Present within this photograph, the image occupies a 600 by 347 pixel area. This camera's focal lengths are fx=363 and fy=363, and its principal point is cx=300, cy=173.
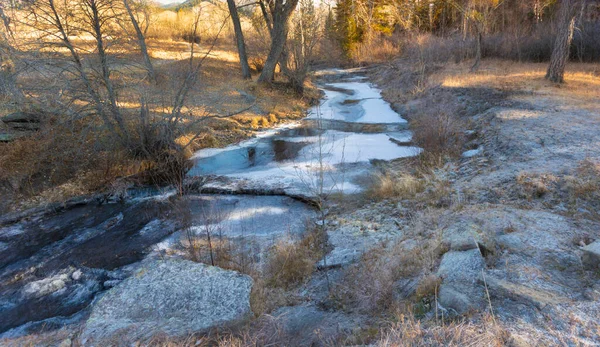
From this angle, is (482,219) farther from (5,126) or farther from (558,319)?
(5,126)

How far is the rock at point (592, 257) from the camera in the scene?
3.47m

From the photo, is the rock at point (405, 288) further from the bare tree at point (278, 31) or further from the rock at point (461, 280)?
the bare tree at point (278, 31)

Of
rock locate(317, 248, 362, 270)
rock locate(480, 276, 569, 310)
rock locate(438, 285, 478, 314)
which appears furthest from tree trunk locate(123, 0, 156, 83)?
rock locate(480, 276, 569, 310)

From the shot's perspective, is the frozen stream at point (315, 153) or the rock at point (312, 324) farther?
the frozen stream at point (315, 153)

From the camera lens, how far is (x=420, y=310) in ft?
10.5

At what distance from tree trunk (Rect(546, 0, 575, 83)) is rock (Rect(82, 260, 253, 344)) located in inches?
548

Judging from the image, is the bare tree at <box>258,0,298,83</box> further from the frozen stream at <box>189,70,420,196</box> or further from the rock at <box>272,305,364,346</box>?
the rock at <box>272,305,364,346</box>

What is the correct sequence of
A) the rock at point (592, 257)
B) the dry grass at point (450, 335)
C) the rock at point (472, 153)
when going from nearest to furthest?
the dry grass at point (450, 335)
the rock at point (592, 257)
the rock at point (472, 153)

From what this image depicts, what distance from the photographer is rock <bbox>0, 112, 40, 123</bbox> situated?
9345mm

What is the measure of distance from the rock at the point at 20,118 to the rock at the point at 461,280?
34.4ft

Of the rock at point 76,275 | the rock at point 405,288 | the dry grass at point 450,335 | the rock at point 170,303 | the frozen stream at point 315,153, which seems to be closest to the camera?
the dry grass at point 450,335

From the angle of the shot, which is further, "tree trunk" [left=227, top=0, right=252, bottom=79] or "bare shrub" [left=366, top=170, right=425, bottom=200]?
"tree trunk" [left=227, top=0, right=252, bottom=79]

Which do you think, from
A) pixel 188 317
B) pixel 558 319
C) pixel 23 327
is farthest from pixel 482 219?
pixel 23 327

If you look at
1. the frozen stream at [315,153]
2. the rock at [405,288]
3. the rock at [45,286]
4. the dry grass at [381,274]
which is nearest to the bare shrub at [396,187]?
the frozen stream at [315,153]
